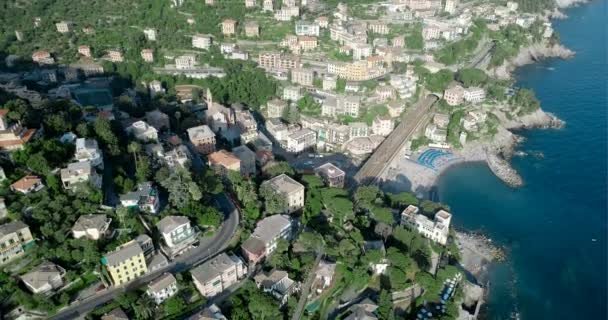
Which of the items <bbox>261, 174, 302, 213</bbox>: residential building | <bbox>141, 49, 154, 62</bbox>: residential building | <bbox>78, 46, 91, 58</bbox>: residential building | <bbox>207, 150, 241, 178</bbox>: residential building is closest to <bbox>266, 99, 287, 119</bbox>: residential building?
<bbox>207, 150, 241, 178</bbox>: residential building

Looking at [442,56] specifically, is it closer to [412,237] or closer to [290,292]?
[412,237]

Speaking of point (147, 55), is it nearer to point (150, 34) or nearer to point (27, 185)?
point (150, 34)

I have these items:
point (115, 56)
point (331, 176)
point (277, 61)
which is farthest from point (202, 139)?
point (115, 56)

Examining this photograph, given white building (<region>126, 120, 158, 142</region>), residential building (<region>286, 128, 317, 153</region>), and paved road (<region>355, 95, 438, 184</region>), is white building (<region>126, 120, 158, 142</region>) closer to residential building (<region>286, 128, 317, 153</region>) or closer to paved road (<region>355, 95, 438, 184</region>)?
residential building (<region>286, 128, 317, 153</region>)


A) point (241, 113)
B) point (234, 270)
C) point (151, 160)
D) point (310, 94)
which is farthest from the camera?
point (310, 94)

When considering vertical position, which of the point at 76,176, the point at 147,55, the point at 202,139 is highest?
the point at 147,55

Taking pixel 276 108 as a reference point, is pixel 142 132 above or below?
above

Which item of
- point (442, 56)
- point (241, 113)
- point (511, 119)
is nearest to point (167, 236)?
point (241, 113)
